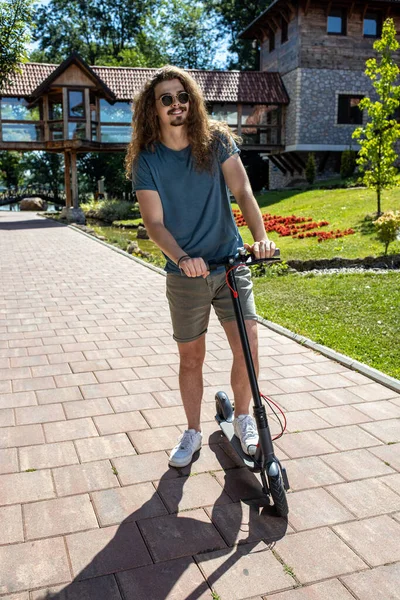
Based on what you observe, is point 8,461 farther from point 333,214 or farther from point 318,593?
point 333,214

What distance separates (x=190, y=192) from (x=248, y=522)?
163 cm

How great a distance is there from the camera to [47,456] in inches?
138

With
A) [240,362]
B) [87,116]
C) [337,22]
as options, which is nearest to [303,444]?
[240,362]

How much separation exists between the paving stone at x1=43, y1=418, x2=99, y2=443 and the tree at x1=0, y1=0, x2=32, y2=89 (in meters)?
10.2

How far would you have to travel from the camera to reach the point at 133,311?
7.43 m

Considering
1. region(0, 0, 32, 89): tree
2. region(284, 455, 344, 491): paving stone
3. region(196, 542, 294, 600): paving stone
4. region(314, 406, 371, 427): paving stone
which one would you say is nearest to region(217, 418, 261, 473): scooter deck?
region(284, 455, 344, 491): paving stone

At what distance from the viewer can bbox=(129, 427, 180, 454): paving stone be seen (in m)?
3.62

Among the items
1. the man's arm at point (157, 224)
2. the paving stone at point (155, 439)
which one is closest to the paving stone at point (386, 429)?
the paving stone at point (155, 439)

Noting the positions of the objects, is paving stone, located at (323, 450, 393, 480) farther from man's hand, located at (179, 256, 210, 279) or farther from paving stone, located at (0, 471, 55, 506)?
paving stone, located at (0, 471, 55, 506)

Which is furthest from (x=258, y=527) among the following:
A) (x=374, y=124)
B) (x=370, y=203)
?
(x=370, y=203)

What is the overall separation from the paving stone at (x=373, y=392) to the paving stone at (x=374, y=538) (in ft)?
5.23

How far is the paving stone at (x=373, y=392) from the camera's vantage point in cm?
439

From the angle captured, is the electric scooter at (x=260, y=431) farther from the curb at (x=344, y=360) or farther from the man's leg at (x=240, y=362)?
the curb at (x=344, y=360)

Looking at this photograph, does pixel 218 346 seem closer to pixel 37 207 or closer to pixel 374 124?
pixel 374 124
